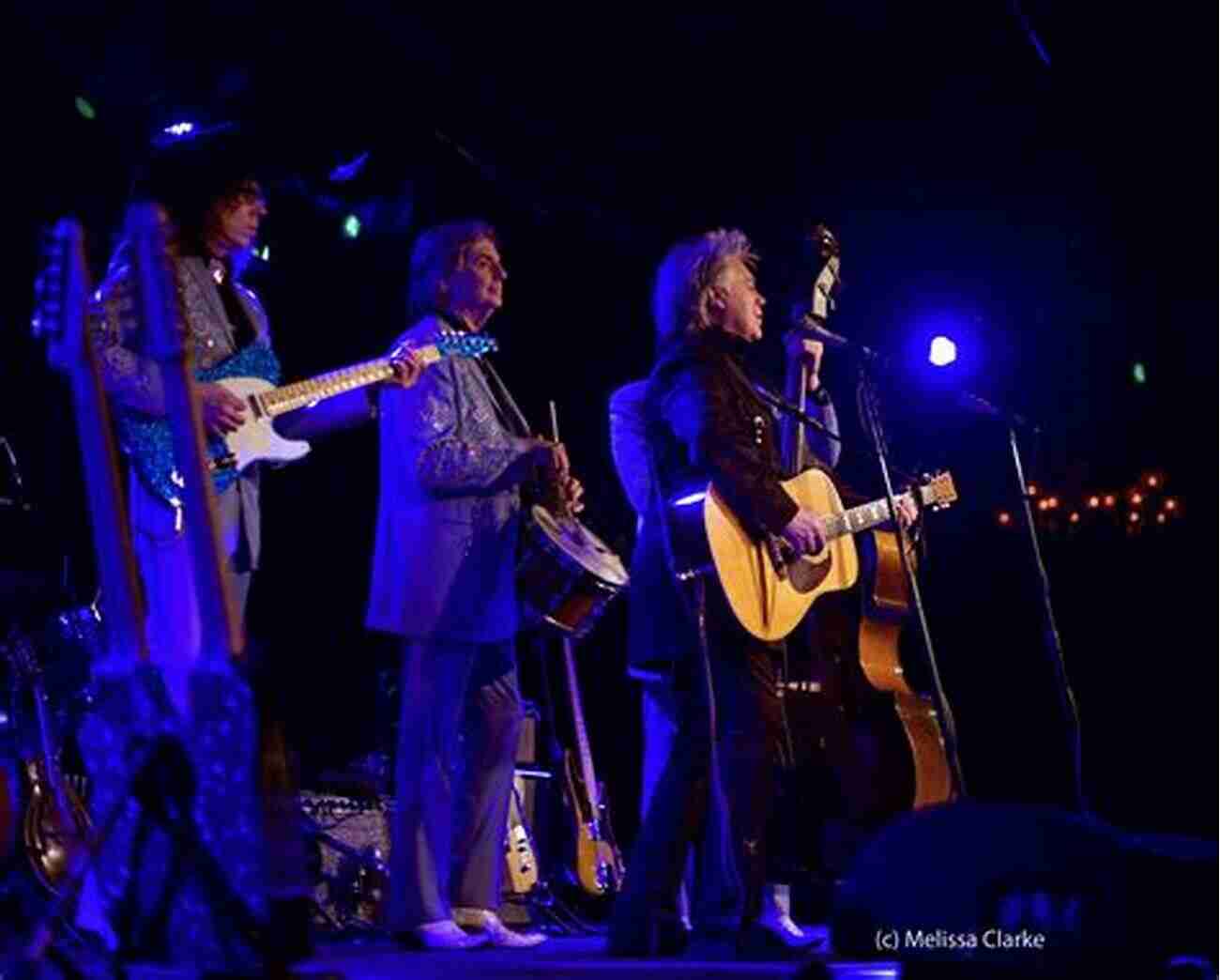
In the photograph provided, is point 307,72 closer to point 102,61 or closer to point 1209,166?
point 102,61

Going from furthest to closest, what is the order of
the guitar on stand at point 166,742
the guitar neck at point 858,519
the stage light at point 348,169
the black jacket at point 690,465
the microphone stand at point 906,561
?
the stage light at point 348,169
the guitar neck at point 858,519
the microphone stand at point 906,561
the black jacket at point 690,465
the guitar on stand at point 166,742

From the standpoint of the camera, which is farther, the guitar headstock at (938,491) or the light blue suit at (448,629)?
the guitar headstock at (938,491)

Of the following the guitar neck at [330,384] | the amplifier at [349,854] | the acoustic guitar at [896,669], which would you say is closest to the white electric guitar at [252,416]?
the guitar neck at [330,384]

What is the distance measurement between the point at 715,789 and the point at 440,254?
6.72ft

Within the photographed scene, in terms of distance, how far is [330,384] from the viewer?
556 cm

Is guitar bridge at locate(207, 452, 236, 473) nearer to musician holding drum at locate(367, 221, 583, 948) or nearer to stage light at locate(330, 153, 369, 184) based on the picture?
musician holding drum at locate(367, 221, 583, 948)

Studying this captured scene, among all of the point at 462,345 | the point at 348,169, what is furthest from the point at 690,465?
the point at 348,169

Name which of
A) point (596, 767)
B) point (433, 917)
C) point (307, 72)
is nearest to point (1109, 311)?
point (596, 767)

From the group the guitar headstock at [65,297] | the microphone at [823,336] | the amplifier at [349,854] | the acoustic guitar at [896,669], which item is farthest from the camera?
the amplifier at [349,854]

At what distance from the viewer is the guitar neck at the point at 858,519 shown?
598 centimetres

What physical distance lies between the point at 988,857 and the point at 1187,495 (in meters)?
7.04

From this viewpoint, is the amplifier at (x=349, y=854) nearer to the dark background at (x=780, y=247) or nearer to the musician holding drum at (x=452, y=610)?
the dark background at (x=780, y=247)

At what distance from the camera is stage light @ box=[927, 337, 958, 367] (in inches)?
346

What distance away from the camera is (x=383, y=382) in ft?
18.8
